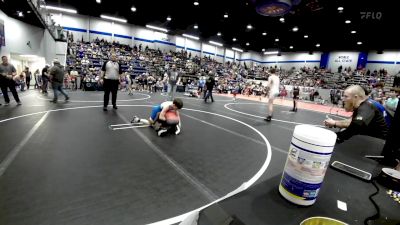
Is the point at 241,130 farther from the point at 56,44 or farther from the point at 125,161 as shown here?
the point at 56,44

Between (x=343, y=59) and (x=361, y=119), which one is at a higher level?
(x=343, y=59)

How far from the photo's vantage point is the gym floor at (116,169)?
5.92 ft

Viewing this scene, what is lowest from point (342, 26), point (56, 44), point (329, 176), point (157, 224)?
point (157, 224)

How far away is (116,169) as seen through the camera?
8.55ft

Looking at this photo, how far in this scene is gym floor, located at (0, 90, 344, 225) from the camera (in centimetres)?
180

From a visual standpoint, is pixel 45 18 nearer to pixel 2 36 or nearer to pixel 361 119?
pixel 2 36

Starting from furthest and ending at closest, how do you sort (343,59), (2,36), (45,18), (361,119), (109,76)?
(343,59) → (45,18) → (2,36) → (109,76) → (361,119)

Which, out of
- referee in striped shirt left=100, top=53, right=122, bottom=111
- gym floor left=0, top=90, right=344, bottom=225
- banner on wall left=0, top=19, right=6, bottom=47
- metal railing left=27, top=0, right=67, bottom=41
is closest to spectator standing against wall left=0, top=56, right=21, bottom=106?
gym floor left=0, top=90, right=344, bottom=225

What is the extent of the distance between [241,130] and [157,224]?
12.5 feet

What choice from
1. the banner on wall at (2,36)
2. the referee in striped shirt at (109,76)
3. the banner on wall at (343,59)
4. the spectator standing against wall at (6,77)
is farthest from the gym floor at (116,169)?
the banner on wall at (343,59)

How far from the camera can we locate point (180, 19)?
2203 centimetres

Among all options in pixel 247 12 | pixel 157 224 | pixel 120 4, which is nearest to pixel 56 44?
pixel 120 4

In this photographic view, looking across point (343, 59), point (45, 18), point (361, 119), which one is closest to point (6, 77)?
point (361, 119)

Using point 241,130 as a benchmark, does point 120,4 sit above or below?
above
